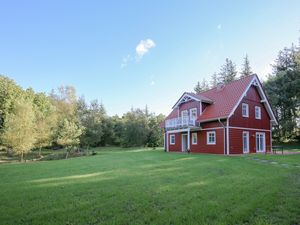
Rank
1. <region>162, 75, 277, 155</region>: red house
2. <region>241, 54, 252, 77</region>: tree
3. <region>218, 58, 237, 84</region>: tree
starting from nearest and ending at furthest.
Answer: <region>162, 75, 277, 155</region>: red house < <region>241, 54, 252, 77</region>: tree < <region>218, 58, 237, 84</region>: tree

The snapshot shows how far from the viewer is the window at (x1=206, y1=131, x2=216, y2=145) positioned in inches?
829

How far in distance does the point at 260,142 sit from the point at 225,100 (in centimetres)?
591

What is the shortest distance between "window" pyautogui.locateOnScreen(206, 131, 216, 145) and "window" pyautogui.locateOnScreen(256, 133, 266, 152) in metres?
5.02

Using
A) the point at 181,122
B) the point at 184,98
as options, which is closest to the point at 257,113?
the point at 184,98

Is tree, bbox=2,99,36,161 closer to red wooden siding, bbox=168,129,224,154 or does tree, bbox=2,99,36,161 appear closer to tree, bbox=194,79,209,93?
red wooden siding, bbox=168,129,224,154

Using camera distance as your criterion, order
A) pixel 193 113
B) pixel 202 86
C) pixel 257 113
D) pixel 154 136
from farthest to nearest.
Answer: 1. pixel 202 86
2. pixel 154 136
3. pixel 193 113
4. pixel 257 113

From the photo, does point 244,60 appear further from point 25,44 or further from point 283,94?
point 25,44

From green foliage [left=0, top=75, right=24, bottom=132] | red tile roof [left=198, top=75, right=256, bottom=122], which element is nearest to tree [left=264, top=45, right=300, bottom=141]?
red tile roof [left=198, top=75, right=256, bottom=122]

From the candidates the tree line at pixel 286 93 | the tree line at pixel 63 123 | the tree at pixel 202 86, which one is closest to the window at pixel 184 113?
the tree line at pixel 63 123

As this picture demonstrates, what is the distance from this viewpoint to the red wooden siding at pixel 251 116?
20641 mm

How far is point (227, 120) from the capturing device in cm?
1984

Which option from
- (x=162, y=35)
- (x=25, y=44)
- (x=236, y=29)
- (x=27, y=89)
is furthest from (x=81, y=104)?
(x=236, y=29)

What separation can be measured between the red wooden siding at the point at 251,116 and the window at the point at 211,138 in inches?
76.3

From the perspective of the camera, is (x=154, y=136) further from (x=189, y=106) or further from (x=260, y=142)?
(x=260, y=142)
